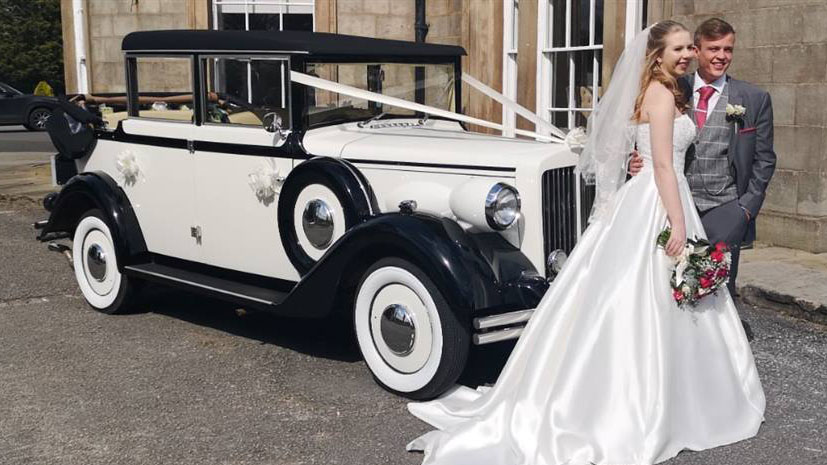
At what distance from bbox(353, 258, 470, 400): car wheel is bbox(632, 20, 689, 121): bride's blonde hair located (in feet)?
4.09

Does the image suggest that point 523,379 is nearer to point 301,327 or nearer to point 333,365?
point 333,365

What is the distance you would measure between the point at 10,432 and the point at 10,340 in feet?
5.24

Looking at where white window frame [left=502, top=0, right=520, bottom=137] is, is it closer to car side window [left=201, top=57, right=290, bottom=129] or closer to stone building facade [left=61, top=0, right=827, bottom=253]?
stone building facade [left=61, top=0, right=827, bottom=253]

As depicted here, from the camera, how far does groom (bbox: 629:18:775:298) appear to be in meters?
4.67

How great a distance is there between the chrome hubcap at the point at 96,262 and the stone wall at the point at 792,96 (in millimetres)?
5148

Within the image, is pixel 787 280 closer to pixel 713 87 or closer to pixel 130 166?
pixel 713 87

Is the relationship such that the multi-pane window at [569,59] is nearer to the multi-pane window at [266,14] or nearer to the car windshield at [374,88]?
the multi-pane window at [266,14]

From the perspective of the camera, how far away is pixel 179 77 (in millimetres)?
5773

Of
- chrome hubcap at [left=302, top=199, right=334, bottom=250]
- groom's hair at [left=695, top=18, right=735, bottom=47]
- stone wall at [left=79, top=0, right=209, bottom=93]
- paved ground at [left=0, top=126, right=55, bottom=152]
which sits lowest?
paved ground at [left=0, top=126, right=55, bottom=152]

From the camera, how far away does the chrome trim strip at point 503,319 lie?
13.7 ft

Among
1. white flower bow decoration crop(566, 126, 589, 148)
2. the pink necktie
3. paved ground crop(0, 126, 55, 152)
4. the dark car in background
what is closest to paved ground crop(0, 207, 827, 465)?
white flower bow decoration crop(566, 126, 589, 148)

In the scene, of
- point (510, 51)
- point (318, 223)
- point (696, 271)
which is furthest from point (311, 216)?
point (510, 51)

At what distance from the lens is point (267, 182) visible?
5.17 m

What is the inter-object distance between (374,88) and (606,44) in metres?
4.00
